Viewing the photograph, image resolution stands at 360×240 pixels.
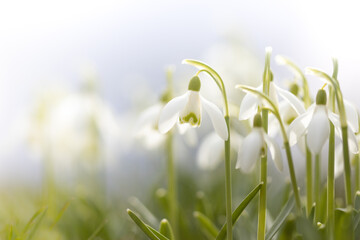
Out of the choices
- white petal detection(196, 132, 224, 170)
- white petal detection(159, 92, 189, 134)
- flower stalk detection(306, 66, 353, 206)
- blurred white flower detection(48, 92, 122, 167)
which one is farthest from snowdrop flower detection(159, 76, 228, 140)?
blurred white flower detection(48, 92, 122, 167)

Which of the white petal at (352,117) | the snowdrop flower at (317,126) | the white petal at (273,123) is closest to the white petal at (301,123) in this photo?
the snowdrop flower at (317,126)

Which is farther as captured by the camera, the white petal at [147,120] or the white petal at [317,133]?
the white petal at [147,120]

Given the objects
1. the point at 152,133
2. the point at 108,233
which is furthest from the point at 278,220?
the point at 108,233

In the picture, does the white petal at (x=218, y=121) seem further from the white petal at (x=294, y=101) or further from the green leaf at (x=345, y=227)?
the green leaf at (x=345, y=227)

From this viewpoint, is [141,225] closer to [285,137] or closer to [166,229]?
[166,229]

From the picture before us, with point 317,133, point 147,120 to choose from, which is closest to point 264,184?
point 317,133

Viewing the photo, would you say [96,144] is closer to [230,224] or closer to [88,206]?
[88,206]

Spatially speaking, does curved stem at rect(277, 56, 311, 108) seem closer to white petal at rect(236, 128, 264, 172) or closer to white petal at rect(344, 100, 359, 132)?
white petal at rect(344, 100, 359, 132)
